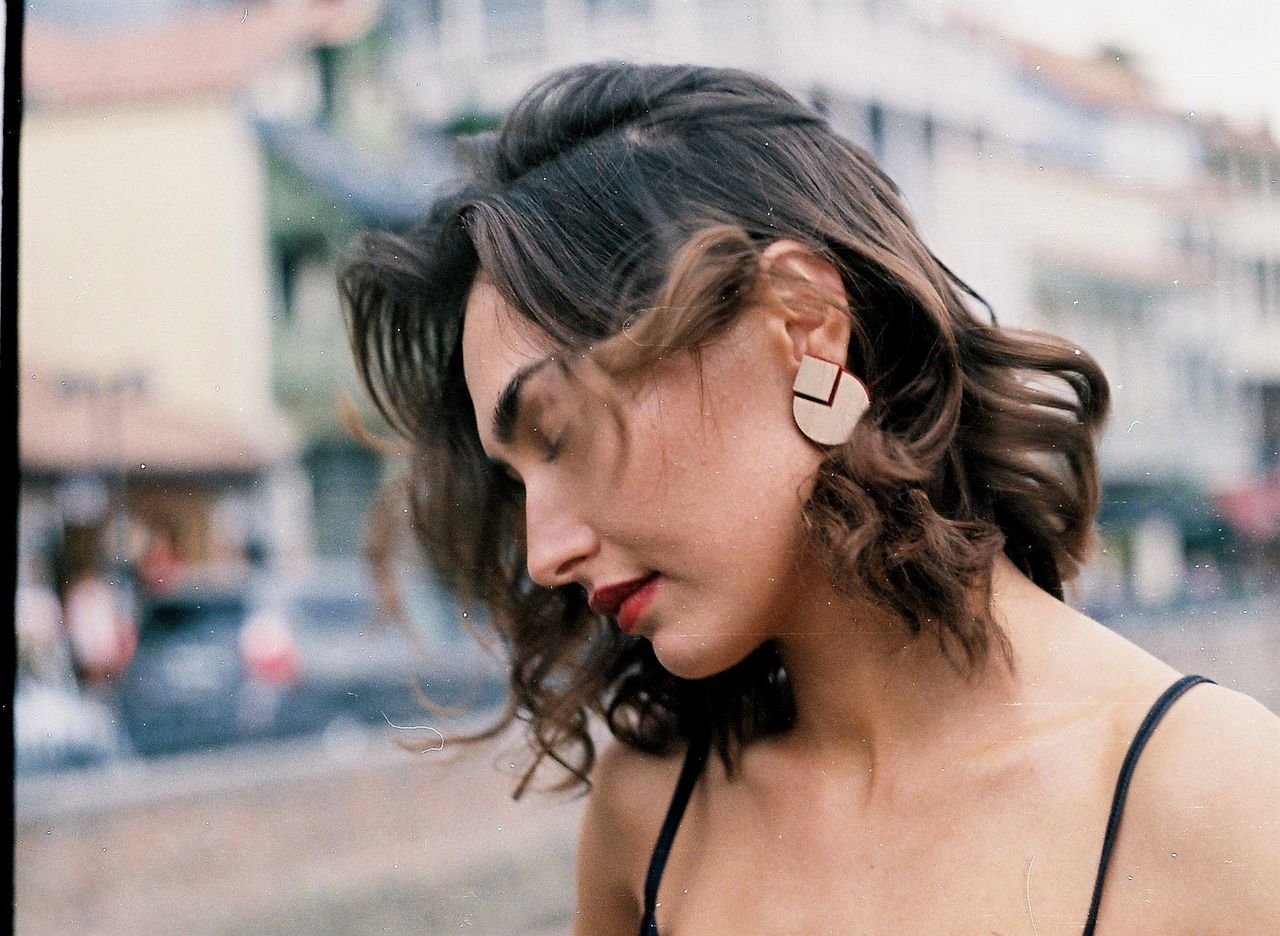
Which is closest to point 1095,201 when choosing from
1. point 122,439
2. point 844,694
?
point 844,694

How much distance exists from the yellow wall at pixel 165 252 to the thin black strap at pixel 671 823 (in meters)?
12.7

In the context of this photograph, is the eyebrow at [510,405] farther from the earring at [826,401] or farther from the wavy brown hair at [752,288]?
the earring at [826,401]

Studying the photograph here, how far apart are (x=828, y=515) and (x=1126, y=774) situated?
34 centimetres

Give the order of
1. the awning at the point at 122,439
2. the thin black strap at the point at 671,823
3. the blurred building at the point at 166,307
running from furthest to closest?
1. the awning at the point at 122,439
2. the blurred building at the point at 166,307
3. the thin black strap at the point at 671,823

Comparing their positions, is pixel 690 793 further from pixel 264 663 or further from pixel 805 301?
pixel 264 663

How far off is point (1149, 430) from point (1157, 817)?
5.24ft

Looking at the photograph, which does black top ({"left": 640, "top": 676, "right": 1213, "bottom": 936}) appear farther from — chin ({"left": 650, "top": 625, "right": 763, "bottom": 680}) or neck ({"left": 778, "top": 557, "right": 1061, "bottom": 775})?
chin ({"left": 650, "top": 625, "right": 763, "bottom": 680})

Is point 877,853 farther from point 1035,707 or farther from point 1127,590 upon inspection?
point 1127,590

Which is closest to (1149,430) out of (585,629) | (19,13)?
(585,629)

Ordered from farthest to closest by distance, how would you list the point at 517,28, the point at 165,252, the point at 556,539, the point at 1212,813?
the point at 165,252 < the point at 517,28 < the point at 556,539 < the point at 1212,813

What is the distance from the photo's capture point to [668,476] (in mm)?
1239

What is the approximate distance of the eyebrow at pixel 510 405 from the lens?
4.15ft

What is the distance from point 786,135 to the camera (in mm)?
1296

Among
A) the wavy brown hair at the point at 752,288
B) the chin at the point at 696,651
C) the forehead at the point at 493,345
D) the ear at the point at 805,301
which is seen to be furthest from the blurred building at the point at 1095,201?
the chin at the point at 696,651
